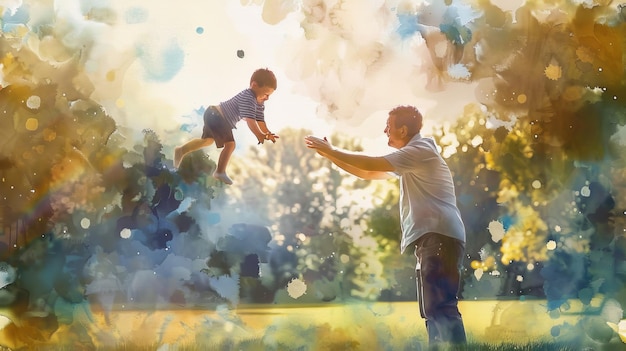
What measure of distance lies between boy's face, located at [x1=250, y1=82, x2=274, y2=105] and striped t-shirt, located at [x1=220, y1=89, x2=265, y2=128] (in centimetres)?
1

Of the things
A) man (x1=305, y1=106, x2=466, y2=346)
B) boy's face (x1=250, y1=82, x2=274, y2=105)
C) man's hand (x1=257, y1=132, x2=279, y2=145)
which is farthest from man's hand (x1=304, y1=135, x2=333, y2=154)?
boy's face (x1=250, y1=82, x2=274, y2=105)

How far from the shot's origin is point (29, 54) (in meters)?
2.46

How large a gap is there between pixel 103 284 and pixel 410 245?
3.76ft

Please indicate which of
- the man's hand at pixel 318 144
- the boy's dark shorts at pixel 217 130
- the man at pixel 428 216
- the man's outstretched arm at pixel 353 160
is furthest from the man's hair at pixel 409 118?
the boy's dark shorts at pixel 217 130

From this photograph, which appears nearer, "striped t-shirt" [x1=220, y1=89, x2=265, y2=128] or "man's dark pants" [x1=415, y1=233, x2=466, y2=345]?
"man's dark pants" [x1=415, y1=233, x2=466, y2=345]

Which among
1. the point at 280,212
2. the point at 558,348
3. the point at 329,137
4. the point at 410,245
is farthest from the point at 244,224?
the point at 558,348

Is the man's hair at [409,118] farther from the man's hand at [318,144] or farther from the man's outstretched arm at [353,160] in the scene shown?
the man's hand at [318,144]

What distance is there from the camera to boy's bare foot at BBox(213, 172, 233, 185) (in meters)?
2.45

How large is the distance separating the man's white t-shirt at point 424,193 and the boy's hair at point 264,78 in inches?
20.4

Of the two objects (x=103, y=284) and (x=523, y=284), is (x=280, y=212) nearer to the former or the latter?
(x=103, y=284)

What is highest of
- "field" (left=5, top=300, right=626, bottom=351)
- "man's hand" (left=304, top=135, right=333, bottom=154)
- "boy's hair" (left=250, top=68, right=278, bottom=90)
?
"boy's hair" (left=250, top=68, right=278, bottom=90)

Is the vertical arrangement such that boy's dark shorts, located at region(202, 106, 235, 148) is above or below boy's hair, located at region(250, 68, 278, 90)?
below

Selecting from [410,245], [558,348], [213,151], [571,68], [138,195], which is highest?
[571,68]

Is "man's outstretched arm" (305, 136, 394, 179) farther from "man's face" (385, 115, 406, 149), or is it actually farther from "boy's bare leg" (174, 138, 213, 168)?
"boy's bare leg" (174, 138, 213, 168)
